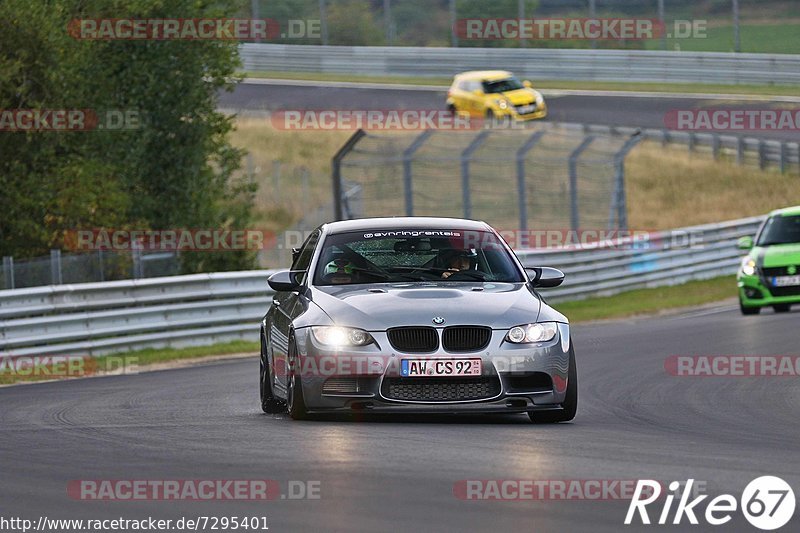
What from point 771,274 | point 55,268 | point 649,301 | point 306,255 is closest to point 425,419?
point 306,255

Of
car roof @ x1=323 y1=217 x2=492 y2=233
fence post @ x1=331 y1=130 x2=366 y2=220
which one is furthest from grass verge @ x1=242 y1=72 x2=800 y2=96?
car roof @ x1=323 y1=217 x2=492 y2=233

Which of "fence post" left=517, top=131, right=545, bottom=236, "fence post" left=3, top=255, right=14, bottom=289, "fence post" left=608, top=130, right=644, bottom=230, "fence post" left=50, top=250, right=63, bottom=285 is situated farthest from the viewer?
"fence post" left=608, top=130, right=644, bottom=230

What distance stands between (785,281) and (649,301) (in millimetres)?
5197

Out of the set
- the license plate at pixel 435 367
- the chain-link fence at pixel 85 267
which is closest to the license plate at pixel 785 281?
the chain-link fence at pixel 85 267

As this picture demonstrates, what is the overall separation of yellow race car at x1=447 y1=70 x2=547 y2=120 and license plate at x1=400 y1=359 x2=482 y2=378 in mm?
37576

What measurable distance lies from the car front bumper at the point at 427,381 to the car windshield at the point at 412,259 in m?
1.07

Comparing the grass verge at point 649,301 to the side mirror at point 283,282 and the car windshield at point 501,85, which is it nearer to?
the side mirror at point 283,282

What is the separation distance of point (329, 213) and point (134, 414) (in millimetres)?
21408

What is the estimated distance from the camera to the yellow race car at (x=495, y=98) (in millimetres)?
47406

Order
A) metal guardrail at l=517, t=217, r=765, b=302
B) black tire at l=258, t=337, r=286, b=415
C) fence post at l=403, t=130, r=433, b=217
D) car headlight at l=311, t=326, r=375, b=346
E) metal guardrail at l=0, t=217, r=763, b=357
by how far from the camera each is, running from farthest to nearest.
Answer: metal guardrail at l=517, t=217, r=765, b=302
fence post at l=403, t=130, r=433, b=217
metal guardrail at l=0, t=217, r=763, b=357
black tire at l=258, t=337, r=286, b=415
car headlight at l=311, t=326, r=375, b=346

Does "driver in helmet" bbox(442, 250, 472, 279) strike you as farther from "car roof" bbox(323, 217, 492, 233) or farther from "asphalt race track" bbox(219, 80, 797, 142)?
"asphalt race track" bbox(219, 80, 797, 142)

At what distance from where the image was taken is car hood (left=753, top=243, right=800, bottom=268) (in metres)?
22.5

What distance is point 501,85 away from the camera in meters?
48.2

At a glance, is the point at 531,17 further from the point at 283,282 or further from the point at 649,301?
the point at 283,282
